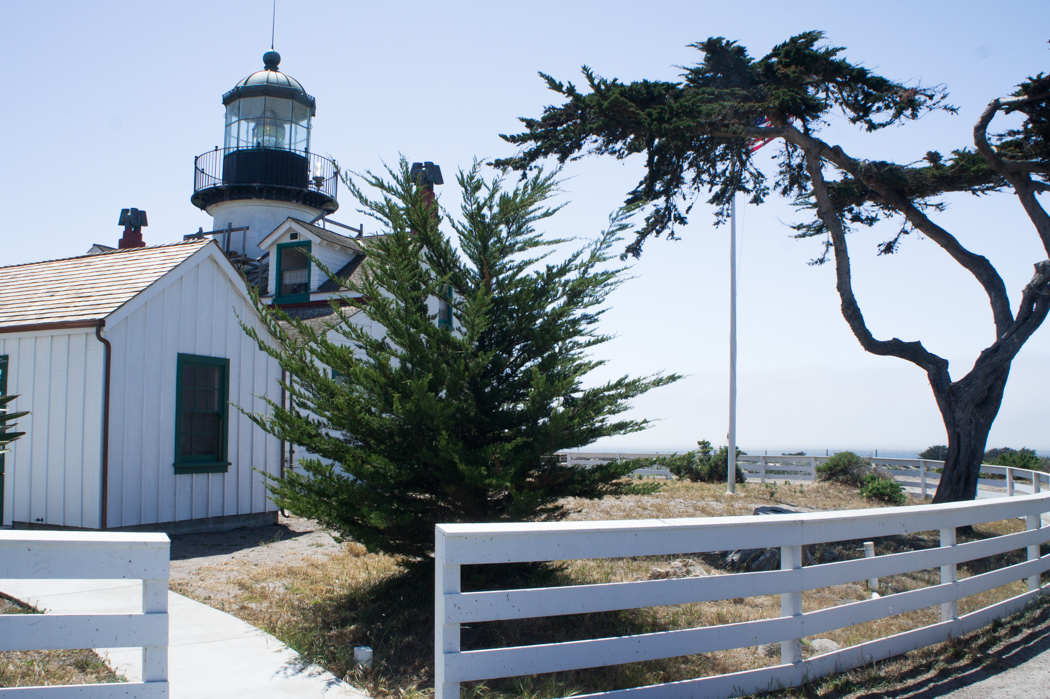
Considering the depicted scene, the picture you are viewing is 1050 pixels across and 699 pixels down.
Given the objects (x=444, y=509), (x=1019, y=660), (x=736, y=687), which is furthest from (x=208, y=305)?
(x=1019, y=660)

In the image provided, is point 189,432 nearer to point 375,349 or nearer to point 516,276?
point 375,349

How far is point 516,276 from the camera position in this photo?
6.68 m

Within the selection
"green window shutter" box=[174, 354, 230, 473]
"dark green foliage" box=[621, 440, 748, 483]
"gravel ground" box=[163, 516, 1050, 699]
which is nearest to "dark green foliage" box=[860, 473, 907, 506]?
"dark green foliage" box=[621, 440, 748, 483]

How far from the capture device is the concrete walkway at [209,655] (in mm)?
4363

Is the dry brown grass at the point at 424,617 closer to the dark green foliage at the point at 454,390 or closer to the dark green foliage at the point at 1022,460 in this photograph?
the dark green foliage at the point at 454,390

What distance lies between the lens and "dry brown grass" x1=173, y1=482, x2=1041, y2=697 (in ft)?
16.0

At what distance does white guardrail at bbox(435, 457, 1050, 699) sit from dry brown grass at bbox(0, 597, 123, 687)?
234 cm

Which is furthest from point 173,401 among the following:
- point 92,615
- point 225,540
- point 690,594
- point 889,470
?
point 889,470

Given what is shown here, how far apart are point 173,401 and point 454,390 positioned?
622 cm

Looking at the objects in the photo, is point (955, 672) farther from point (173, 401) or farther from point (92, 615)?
point (173, 401)

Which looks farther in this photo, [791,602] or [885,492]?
[885,492]

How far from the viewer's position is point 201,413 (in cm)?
1104

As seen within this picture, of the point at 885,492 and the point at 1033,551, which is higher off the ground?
the point at 1033,551

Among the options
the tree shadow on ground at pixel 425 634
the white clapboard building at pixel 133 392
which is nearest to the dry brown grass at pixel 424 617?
the tree shadow on ground at pixel 425 634
